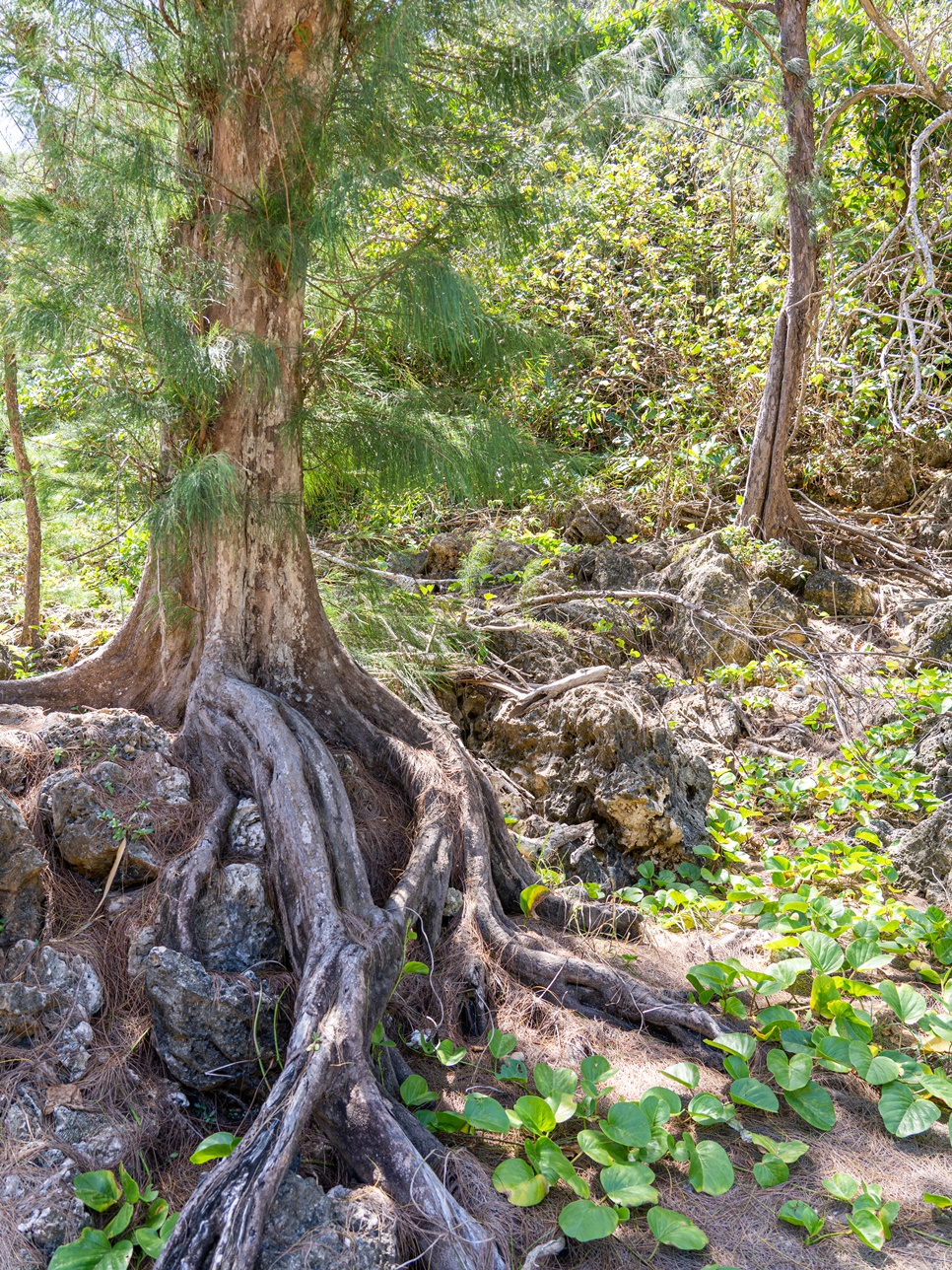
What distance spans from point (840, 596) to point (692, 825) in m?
3.43

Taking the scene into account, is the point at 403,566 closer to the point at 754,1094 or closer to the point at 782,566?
the point at 782,566

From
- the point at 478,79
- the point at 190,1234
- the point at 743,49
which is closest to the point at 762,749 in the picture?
the point at 478,79

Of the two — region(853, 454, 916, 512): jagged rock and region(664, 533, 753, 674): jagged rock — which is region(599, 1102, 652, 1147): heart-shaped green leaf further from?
region(853, 454, 916, 512): jagged rock

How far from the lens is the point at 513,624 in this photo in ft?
18.8

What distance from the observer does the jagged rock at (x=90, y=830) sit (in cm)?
290

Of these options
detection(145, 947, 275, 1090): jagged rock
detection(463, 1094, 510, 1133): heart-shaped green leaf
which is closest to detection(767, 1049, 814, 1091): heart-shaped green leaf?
detection(463, 1094, 510, 1133): heart-shaped green leaf

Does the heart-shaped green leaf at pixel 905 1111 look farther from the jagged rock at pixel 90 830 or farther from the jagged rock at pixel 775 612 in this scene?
the jagged rock at pixel 775 612

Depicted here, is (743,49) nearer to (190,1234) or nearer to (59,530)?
(59,530)

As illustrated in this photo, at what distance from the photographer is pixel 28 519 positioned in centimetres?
543

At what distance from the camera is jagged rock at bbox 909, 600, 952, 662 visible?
5938 mm

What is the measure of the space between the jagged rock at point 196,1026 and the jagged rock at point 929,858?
289cm

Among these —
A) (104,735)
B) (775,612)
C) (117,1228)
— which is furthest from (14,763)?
(775,612)

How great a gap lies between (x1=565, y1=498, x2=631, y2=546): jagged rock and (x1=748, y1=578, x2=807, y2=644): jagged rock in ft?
4.72

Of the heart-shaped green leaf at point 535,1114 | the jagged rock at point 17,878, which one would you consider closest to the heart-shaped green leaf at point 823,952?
the heart-shaped green leaf at point 535,1114
